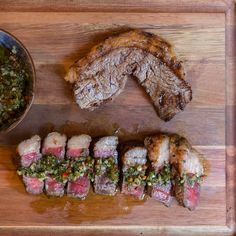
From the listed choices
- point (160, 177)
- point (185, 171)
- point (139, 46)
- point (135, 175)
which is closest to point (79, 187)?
point (135, 175)

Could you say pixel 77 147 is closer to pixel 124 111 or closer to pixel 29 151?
pixel 29 151

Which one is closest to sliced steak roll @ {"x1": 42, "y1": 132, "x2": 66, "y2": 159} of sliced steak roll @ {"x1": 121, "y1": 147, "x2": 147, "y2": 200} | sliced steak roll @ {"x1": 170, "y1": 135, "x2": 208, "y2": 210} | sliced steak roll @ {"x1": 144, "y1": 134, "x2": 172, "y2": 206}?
sliced steak roll @ {"x1": 121, "y1": 147, "x2": 147, "y2": 200}

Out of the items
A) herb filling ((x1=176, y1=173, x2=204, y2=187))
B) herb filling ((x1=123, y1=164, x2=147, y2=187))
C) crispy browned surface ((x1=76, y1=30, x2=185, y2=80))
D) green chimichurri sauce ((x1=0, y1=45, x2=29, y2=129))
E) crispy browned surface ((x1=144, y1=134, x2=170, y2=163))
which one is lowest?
herb filling ((x1=176, y1=173, x2=204, y2=187))

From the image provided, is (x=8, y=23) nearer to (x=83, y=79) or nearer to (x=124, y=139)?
(x=83, y=79)

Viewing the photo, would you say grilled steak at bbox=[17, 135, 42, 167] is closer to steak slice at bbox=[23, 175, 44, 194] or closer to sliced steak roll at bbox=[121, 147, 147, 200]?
steak slice at bbox=[23, 175, 44, 194]

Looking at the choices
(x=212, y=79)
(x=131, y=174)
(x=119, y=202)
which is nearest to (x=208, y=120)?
(x=212, y=79)

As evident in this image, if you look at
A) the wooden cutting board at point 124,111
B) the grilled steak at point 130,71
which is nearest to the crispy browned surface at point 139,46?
the grilled steak at point 130,71

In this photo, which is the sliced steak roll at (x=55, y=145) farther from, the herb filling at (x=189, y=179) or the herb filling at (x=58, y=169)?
the herb filling at (x=189, y=179)
